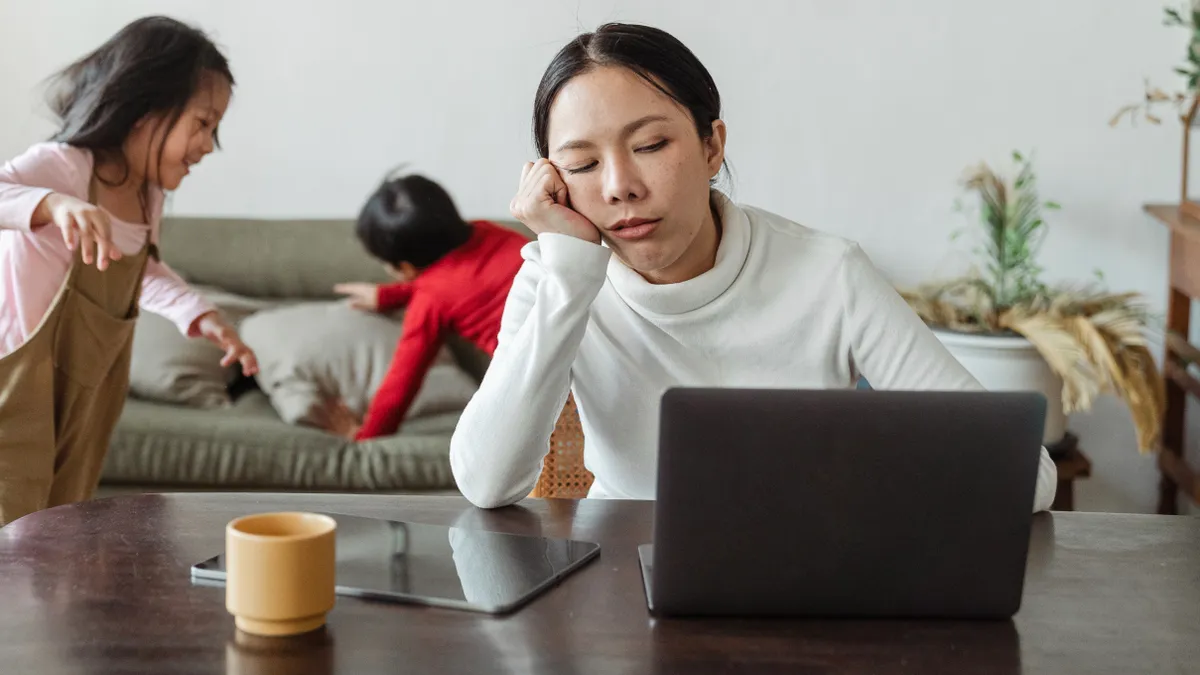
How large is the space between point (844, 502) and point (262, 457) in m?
2.06

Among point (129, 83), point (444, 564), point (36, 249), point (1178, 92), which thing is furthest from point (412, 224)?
point (1178, 92)

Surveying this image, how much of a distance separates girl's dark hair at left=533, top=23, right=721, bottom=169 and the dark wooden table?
515 millimetres

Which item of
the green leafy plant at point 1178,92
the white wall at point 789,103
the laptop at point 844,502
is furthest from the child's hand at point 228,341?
the green leafy plant at point 1178,92

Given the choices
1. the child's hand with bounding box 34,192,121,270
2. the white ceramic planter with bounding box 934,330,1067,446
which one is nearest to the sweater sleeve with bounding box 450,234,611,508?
the child's hand with bounding box 34,192,121,270

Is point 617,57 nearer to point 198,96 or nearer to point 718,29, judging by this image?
point 198,96

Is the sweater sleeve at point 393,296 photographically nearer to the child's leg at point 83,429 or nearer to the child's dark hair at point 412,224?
the child's dark hair at point 412,224

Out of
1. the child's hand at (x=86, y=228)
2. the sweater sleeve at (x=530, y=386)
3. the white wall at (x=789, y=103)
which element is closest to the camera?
the sweater sleeve at (x=530, y=386)

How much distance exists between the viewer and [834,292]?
4.58ft

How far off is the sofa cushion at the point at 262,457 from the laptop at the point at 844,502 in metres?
1.82

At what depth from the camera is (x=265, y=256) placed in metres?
3.28

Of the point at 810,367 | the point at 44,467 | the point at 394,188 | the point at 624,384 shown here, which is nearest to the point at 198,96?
Answer: the point at 44,467

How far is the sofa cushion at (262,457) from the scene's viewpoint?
268 cm

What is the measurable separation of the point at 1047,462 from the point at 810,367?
0.93 feet

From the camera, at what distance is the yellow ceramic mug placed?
2.89ft
